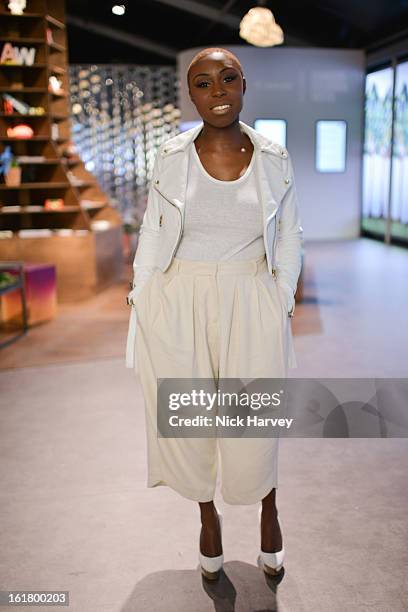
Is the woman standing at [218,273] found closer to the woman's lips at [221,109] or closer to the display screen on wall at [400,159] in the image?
the woman's lips at [221,109]

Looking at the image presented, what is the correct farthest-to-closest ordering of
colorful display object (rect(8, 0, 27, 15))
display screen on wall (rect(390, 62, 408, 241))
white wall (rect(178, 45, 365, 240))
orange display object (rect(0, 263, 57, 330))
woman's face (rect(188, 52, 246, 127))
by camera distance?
white wall (rect(178, 45, 365, 240))
display screen on wall (rect(390, 62, 408, 241))
colorful display object (rect(8, 0, 27, 15))
orange display object (rect(0, 263, 57, 330))
woman's face (rect(188, 52, 246, 127))

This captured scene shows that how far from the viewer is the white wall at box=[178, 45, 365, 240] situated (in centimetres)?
1158

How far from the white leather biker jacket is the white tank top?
2 centimetres

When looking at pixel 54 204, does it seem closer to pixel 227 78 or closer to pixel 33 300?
pixel 33 300

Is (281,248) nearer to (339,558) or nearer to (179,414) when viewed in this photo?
(179,414)

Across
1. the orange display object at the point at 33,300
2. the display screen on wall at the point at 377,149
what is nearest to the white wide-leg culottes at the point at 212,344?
the orange display object at the point at 33,300

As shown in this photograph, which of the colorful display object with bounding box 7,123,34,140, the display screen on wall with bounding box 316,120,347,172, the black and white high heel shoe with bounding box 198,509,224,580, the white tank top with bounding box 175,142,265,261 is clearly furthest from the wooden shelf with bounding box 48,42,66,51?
the black and white high heel shoe with bounding box 198,509,224,580

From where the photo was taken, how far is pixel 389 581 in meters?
2.13

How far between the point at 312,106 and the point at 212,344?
10.7m

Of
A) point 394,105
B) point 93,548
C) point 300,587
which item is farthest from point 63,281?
point 394,105

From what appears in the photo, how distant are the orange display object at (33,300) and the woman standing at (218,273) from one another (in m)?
3.83

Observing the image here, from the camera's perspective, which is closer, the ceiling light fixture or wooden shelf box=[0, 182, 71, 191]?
wooden shelf box=[0, 182, 71, 191]

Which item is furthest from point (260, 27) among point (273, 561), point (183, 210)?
point (273, 561)

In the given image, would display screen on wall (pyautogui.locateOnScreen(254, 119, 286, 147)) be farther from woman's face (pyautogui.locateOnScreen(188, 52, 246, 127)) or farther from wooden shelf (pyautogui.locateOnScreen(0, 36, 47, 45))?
woman's face (pyautogui.locateOnScreen(188, 52, 246, 127))
